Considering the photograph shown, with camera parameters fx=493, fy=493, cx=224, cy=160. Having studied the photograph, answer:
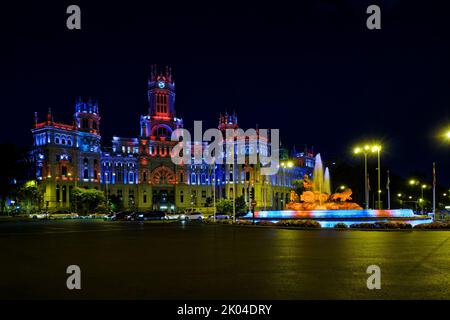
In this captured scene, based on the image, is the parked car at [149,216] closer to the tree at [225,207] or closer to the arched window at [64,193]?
the tree at [225,207]

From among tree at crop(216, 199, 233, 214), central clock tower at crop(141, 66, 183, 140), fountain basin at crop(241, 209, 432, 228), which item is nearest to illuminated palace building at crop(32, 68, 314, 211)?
central clock tower at crop(141, 66, 183, 140)

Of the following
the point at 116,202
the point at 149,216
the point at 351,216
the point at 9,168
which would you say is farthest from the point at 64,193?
the point at 351,216

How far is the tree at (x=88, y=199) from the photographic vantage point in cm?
11906

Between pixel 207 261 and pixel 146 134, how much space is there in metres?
150

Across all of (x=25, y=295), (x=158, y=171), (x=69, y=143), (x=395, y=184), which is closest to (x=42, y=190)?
(x=69, y=143)

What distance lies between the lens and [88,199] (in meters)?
119

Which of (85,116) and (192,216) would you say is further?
(85,116)

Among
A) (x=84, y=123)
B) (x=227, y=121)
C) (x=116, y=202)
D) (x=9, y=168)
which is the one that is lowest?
(x=116, y=202)

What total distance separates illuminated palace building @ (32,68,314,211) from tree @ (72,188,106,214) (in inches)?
652

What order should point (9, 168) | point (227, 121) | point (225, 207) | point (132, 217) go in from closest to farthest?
point (132, 217) → point (225, 207) → point (9, 168) → point (227, 121)

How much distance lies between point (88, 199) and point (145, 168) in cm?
4412

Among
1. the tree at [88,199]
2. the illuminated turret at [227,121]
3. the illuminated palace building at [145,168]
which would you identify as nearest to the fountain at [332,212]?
the tree at [88,199]

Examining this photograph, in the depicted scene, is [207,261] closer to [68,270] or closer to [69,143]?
[68,270]

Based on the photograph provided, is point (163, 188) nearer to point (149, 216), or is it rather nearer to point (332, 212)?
point (149, 216)
